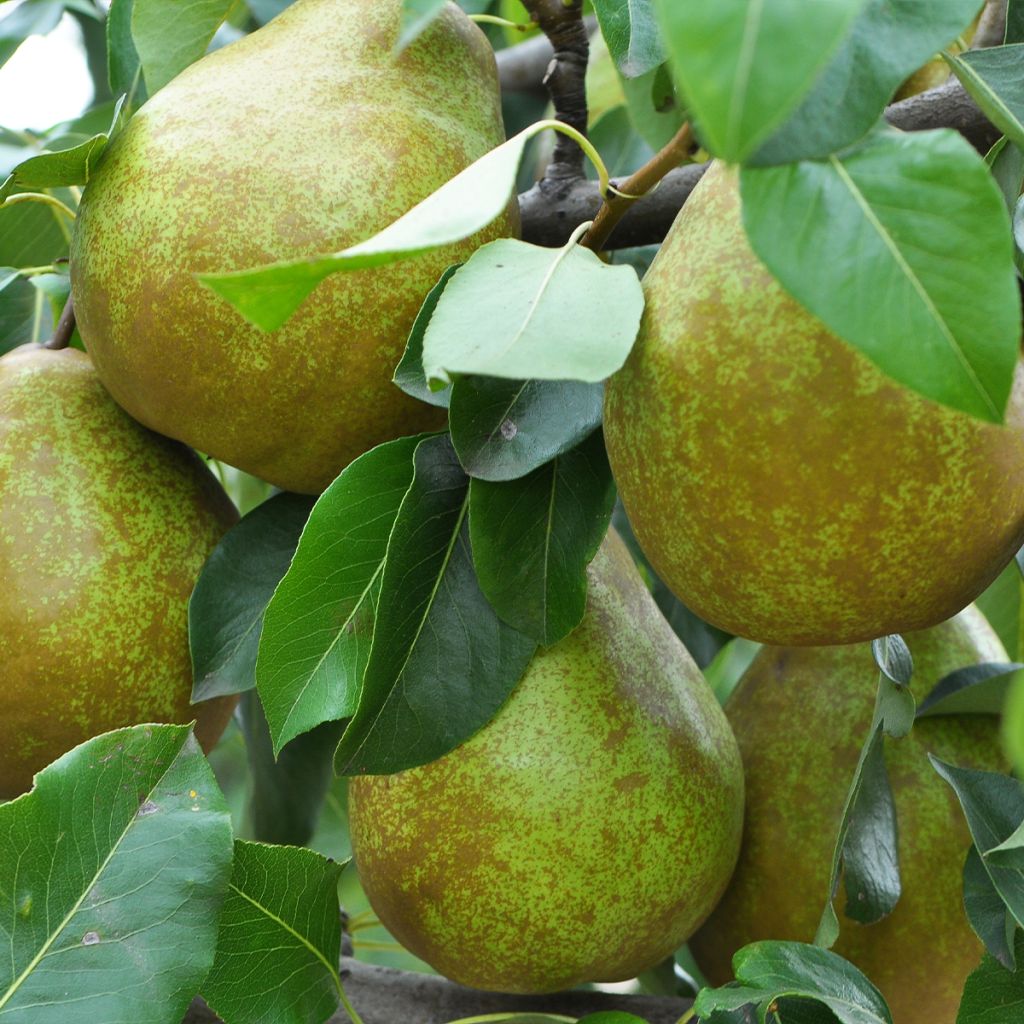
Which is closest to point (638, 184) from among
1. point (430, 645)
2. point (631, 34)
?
point (631, 34)

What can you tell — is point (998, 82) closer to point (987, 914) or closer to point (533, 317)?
point (533, 317)

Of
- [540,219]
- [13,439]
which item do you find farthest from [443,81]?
[13,439]

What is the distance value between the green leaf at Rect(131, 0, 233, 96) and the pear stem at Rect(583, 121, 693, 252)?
38 cm

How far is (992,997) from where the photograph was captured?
30.8 inches

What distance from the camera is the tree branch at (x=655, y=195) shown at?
889 millimetres

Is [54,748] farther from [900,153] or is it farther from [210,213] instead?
[900,153]

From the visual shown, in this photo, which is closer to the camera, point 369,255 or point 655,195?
point 369,255

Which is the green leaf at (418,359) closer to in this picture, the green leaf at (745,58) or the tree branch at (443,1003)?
the green leaf at (745,58)

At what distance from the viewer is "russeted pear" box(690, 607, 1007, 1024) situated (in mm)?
972

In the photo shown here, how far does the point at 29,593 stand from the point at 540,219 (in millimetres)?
447

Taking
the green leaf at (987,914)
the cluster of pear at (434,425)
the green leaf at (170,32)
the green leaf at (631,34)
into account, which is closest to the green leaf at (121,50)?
the green leaf at (170,32)

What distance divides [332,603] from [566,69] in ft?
1.41

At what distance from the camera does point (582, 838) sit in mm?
860

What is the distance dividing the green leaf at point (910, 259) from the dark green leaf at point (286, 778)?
0.77 m
